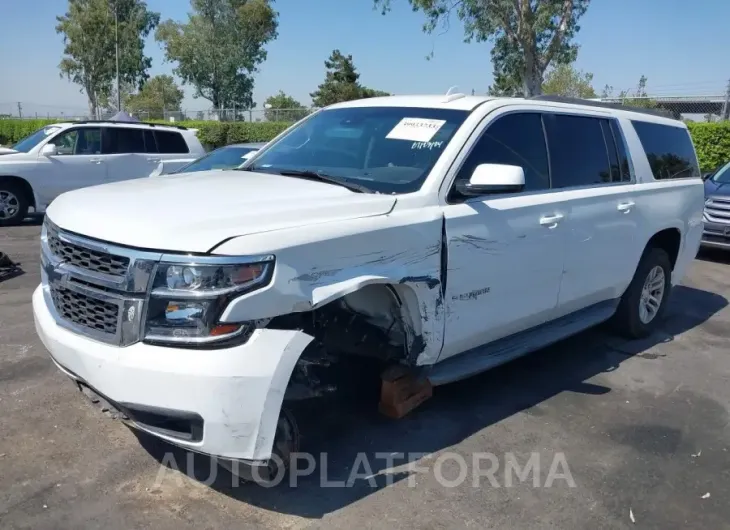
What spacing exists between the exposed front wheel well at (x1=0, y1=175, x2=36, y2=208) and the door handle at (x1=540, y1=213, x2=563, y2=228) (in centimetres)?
996

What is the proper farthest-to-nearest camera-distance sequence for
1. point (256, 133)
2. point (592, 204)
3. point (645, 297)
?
point (256, 133), point (645, 297), point (592, 204)

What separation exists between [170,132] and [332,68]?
4503cm

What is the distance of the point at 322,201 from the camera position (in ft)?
10.9

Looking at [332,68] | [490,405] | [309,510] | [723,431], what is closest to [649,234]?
[723,431]

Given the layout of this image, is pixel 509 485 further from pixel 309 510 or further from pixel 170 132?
pixel 170 132

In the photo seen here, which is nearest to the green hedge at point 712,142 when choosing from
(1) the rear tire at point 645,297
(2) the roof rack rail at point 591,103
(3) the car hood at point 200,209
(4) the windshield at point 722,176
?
(4) the windshield at point 722,176

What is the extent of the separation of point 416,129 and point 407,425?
1811 mm

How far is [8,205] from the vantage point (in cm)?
1134

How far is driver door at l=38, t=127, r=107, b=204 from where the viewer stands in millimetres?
11539

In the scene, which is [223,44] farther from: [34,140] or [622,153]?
[622,153]

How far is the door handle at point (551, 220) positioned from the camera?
4.29m

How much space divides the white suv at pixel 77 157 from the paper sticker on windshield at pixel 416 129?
915cm

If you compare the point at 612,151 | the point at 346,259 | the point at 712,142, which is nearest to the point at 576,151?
the point at 612,151

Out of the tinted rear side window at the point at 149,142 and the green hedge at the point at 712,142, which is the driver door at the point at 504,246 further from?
the green hedge at the point at 712,142
